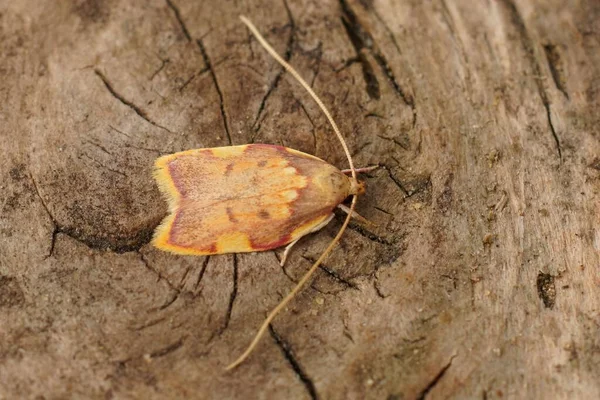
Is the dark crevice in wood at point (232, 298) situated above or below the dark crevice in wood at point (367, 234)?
above

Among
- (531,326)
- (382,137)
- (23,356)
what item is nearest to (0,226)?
(23,356)

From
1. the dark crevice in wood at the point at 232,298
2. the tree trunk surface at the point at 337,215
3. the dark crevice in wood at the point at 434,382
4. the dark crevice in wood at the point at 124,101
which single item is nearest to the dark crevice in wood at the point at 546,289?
the tree trunk surface at the point at 337,215

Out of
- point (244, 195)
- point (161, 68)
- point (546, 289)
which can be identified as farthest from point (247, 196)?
point (546, 289)

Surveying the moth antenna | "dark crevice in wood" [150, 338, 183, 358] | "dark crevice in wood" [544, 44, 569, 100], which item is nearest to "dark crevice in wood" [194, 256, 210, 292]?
"dark crevice in wood" [150, 338, 183, 358]

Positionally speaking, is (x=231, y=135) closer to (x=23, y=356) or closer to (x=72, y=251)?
(x=72, y=251)

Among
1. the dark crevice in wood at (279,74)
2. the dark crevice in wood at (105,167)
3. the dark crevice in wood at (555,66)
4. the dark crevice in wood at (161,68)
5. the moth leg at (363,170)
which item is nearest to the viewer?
the dark crevice in wood at (105,167)

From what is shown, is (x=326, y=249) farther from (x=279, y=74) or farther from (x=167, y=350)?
(x=279, y=74)

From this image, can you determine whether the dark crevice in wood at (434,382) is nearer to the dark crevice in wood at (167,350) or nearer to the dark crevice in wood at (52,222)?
the dark crevice in wood at (167,350)
